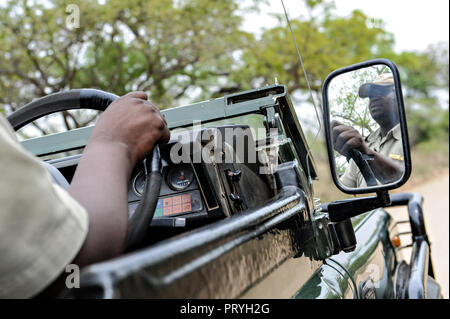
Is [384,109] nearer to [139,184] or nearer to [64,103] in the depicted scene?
[139,184]

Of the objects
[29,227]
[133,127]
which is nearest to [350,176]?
[133,127]

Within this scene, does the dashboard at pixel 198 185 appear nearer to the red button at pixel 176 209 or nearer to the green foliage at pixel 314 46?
the red button at pixel 176 209

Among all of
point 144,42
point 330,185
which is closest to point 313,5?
point 144,42

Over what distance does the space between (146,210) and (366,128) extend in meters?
0.83

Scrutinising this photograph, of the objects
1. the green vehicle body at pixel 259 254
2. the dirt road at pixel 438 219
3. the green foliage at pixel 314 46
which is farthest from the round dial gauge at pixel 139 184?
the green foliage at pixel 314 46

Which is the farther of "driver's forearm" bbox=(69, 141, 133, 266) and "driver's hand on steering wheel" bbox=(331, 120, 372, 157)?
"driver's hand on steering wheel" bbox=(331, 120, 372, 157)

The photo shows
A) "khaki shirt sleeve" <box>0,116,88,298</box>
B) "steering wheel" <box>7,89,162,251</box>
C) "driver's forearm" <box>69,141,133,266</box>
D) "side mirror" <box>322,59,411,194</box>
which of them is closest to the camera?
"khaki shirt sleeve" <box>0,116,88,298</box>

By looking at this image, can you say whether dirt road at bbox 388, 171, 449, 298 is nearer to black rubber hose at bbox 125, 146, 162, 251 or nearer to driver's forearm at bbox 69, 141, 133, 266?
black rubber hose at bbox 125, 146, 162, 251

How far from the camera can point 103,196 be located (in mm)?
889

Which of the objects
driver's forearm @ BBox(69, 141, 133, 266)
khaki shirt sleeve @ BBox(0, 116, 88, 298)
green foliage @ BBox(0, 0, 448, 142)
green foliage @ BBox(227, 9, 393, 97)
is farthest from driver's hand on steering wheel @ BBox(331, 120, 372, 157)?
green foliage @ BBox(227, 9, 393, 97)

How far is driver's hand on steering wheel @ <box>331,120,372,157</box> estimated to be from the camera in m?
1.61

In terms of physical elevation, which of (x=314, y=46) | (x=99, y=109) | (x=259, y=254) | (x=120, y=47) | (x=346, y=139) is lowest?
(x=259, y=254)

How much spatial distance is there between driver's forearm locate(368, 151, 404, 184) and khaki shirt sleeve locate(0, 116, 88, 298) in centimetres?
111

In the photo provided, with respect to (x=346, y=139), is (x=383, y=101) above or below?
above
